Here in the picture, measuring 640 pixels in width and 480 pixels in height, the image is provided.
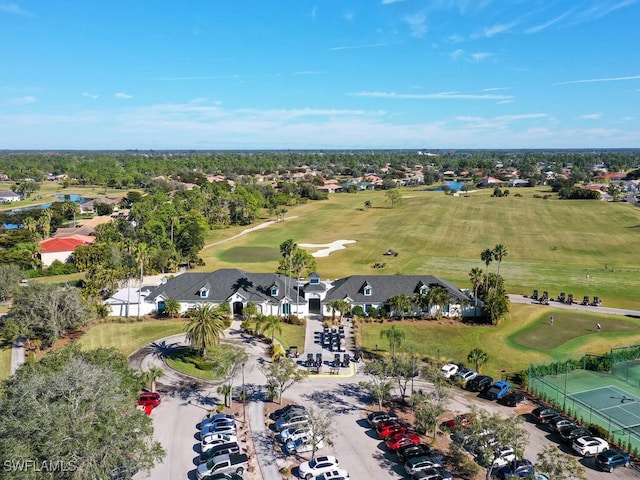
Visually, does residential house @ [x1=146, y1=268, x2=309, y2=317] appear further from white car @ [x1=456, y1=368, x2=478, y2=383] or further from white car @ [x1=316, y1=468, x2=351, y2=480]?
white car @ [x1=316, y1=468, x2=351, y2=480]

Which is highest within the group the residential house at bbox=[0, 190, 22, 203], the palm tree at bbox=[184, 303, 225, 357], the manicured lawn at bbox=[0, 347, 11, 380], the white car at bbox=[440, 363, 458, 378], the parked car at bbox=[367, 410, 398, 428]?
the residential house at bbox=[0, 190, 22, 203]

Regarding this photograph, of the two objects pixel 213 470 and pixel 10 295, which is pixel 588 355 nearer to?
pixel 213 470

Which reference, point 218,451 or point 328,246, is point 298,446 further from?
point 328,246

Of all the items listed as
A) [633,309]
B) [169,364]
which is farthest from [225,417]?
[633,309]

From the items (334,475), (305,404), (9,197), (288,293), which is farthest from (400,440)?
(9,197)

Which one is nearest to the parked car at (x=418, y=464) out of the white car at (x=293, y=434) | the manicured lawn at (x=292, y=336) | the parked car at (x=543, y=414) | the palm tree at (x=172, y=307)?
the white car at (x=293, y=434)

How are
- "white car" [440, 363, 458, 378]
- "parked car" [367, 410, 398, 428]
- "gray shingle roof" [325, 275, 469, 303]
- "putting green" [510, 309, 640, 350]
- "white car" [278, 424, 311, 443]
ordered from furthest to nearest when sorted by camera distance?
"gray shingle roof" [325, 275, 469, 303], "putting green" [510, 309, 640, 350], "white car" [440, 363, 458, 378], "parked car" [367, 410, 398, 428], "white car" [278, 424, 311, 443]

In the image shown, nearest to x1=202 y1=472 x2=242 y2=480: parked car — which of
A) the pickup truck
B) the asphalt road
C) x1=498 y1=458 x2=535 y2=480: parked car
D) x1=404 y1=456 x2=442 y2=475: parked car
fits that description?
the pickup truck
